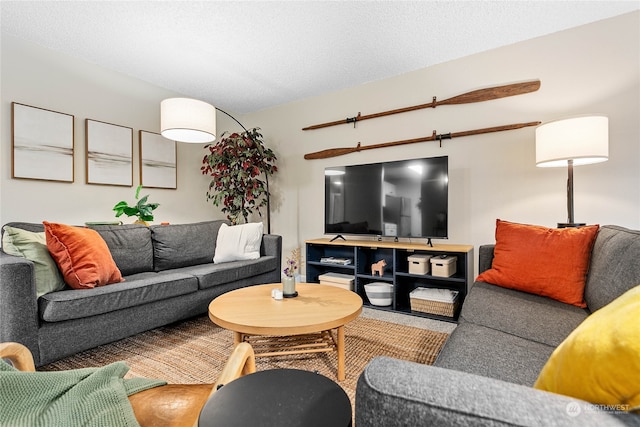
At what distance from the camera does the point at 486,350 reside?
3.64 feet

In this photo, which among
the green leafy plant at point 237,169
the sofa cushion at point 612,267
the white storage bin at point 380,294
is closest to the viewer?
the sofa cushion at point 612,267

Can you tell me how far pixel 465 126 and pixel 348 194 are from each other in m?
1.28

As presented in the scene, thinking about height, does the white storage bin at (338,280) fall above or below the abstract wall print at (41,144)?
below

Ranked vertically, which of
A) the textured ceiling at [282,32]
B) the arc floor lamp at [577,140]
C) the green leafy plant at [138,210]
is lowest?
the green leafy plant at [138,210]

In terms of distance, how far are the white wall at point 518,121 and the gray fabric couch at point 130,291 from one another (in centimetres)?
168

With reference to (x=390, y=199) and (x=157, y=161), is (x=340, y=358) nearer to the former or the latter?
(x=390, y=199)

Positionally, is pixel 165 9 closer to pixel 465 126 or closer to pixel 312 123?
pixel 312 123

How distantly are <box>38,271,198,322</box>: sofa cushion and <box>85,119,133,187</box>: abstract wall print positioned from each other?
4.40 feet

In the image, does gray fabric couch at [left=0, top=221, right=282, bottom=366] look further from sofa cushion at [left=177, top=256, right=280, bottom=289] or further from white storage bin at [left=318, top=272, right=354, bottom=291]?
white storage bin at [left=318, top=272, right=354, bottom=291]

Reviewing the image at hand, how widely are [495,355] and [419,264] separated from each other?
1642mm

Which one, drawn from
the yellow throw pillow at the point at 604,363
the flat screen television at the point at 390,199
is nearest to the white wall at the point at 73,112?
the flat screen television at the point at 390,199

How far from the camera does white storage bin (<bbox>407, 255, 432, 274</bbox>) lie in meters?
2.69

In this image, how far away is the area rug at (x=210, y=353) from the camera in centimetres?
171

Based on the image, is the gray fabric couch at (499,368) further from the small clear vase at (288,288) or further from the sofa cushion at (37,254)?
the sofa cushion at (37,254)
